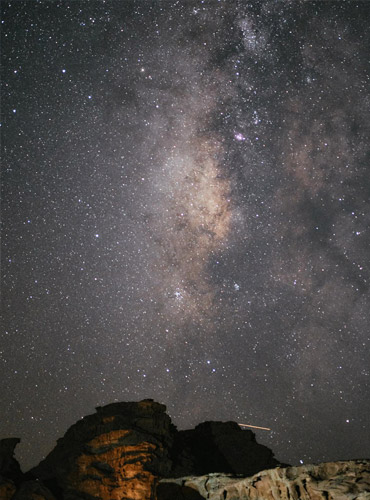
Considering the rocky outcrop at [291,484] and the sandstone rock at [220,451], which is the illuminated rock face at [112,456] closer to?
the sandstone rock at [220,451]

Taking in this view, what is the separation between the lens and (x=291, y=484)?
8.09 meters

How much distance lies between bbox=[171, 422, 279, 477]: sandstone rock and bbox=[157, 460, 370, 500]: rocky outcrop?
1069 cm

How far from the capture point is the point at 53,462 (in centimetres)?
2080

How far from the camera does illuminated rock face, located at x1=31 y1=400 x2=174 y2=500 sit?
18.5 metres

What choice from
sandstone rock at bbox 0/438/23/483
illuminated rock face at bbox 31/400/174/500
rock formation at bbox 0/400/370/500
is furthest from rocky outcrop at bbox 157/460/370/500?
sandstone rock at bbox 0/438/23/483

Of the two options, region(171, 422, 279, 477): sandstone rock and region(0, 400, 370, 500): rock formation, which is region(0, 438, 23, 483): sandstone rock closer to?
region(0, 400, 370, 500): rock formation

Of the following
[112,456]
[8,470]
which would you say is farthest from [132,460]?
[8,470]

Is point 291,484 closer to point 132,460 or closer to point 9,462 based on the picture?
point 132,460

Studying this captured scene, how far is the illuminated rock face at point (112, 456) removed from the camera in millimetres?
18547

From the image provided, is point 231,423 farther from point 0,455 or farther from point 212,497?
point 212,497

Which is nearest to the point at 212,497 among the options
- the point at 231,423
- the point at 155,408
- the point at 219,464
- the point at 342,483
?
the point at 342,483

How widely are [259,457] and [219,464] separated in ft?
10.8

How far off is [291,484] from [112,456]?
49.2ft

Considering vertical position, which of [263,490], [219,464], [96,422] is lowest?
[219,464]
